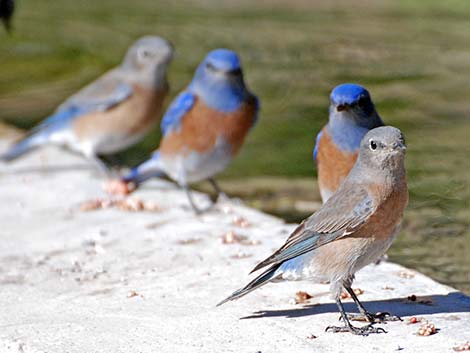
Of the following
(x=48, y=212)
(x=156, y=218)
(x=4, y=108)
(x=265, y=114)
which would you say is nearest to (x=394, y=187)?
(x=156, y=218)

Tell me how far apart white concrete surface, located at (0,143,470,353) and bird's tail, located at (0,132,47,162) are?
80 centimetres

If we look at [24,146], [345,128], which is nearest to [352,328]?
[345,128]

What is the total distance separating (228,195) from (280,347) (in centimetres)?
347

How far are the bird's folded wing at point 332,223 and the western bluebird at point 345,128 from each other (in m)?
0.73

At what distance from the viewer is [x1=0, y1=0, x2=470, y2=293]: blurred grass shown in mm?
7891

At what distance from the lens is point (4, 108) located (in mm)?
10797

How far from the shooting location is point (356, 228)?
16.1ft

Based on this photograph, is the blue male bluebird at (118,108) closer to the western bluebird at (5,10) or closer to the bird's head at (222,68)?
the bird's head at (222,68)

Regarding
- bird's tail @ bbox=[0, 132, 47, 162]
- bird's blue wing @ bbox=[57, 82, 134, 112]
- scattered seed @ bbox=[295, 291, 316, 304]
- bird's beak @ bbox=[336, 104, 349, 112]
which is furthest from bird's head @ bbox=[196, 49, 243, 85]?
scattered seed @ bbox=[295, 291, 316, 304]

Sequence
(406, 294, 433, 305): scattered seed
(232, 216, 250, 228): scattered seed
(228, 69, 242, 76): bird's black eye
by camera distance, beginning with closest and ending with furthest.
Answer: (406, 294, 433, 305): scattered seed → (232, 216, 250, 228): scattered seed → (228, 69, 242, 76): bird's black eye

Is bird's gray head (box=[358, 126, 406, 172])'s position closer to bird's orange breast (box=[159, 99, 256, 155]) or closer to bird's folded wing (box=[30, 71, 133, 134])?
bird's orange breast (box=[159, 99, 256, 155])

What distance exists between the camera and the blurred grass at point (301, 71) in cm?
789

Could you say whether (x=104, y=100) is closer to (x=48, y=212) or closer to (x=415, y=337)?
(x=48, y=212)

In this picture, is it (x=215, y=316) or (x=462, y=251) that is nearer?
(x=215, y=316)
